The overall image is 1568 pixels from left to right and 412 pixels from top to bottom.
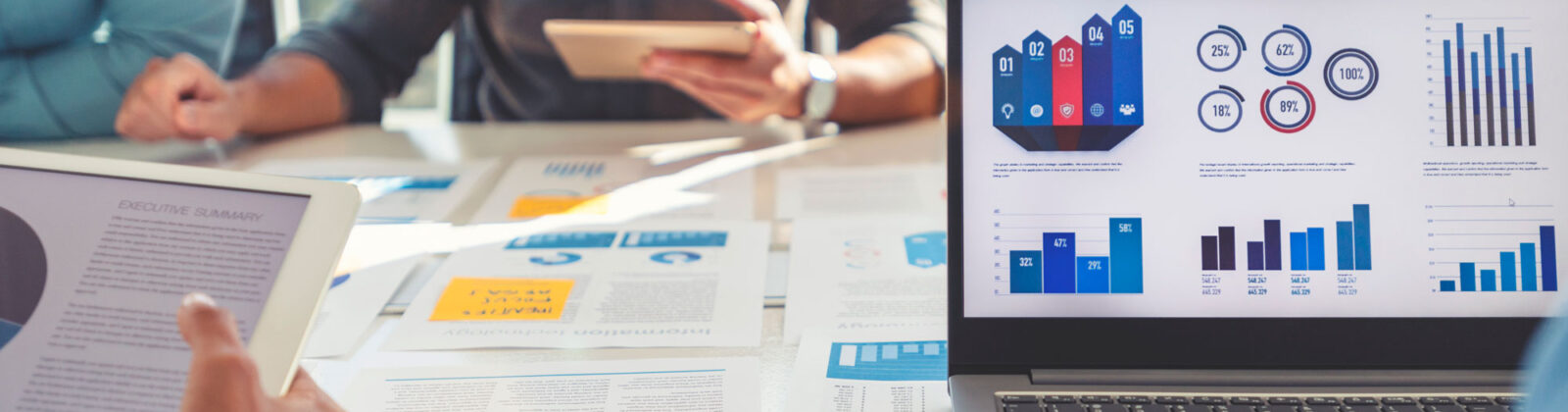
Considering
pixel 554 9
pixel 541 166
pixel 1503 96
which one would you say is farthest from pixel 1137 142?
pixel 554 9

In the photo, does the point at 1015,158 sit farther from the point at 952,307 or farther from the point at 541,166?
the point at 541,166

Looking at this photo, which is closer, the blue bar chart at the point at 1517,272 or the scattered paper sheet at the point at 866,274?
the blue bar chart at the point at 1517,272

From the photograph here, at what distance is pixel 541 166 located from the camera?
3.77 feet

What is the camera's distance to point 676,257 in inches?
31.5

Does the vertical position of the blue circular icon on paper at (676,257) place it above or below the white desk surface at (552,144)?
below

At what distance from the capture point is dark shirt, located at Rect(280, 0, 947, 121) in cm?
153

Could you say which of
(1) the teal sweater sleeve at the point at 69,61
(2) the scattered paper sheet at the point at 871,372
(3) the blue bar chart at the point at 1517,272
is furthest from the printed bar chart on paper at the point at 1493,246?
(1) the teal sweater sleeve at the point at 69,61

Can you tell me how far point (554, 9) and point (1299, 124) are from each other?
132 centimetres

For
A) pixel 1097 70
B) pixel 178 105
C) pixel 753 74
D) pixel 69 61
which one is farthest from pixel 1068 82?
pixel 69 61

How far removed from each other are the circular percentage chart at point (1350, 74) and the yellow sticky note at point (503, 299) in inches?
19.7

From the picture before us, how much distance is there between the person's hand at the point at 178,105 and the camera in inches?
49.6

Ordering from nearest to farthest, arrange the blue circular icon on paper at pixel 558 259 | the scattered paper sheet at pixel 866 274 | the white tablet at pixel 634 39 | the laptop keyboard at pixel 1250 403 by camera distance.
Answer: the laptop keyboard at pixel 1250 403
the scattered paper sheet at pixel 866 274
the blue circular icon on paper at pixel 558 259
the white tablet at pixel 634 39

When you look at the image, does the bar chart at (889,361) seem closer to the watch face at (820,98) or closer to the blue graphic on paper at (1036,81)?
the blue graphic on paper at (1036,81)

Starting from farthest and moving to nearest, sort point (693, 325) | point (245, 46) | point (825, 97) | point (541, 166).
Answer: point (245, 46), point (825, 97), point (541, 166), point (693, 325)
